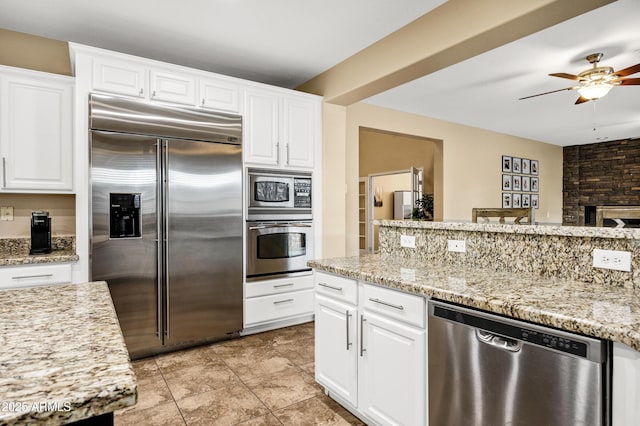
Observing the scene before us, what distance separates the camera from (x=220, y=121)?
3221 mm

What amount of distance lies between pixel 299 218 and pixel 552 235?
2.35m

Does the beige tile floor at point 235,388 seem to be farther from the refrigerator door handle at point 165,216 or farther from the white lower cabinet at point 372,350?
the refrigerator door handle at point 165,216

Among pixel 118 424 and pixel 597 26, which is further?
pixel 597 26

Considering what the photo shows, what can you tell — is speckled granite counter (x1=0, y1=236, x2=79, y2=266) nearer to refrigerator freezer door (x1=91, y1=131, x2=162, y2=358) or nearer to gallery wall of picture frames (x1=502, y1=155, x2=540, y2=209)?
refrigerator freezer door (x1=91, y1=131, x2=162, y2=358)

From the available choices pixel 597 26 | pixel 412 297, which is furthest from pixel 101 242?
pixel 597 26

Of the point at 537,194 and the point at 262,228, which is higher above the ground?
the point at 537,194

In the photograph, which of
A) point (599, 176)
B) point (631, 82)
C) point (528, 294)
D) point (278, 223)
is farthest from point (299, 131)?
point (599, 176)

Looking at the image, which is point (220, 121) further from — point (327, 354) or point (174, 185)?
point (327, 354)

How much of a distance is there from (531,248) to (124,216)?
269 cm

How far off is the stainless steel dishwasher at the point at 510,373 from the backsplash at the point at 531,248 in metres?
0.55

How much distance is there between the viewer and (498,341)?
136 centimetres

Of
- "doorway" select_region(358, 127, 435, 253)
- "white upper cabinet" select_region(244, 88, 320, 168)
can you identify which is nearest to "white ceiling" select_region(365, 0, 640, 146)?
"doorway" select_region(358, 127, 435, 253)

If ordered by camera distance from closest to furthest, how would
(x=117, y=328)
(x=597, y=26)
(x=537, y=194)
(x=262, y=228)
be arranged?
(x=117, y=328) < (x=597, y=26) < (x=262, y=228) < (x=537, y=194)

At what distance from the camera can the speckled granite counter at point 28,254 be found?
8.14ft
